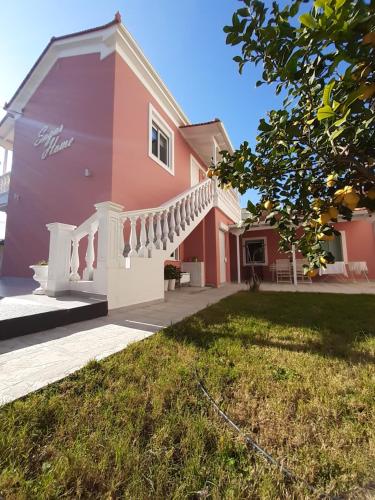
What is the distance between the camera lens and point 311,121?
48.6 inches

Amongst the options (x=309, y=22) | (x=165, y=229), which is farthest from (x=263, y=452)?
(x=165, y=229)

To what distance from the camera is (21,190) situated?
8023mm

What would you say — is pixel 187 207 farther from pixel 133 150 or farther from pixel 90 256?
pixel 90 256

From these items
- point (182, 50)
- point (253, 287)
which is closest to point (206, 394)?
point (253, 287)

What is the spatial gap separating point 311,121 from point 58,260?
4.29 metres

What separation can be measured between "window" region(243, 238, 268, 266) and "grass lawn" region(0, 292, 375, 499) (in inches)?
424

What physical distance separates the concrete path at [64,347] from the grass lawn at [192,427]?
191 mm

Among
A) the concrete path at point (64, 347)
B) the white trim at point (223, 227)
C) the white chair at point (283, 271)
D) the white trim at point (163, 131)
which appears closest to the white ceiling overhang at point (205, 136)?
the white trim at point (163, 131)

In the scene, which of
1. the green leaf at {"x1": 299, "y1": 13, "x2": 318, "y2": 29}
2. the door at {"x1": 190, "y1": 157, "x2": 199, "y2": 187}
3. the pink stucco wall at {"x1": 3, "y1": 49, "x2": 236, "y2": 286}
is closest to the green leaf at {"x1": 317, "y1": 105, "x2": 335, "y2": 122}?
the green leaf at {"x1": 299, "y1": 13, "x2": 318, "y2": 29}

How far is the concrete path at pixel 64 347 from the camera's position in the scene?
166cm

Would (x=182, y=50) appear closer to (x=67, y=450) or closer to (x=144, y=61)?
(x=144, y=61)

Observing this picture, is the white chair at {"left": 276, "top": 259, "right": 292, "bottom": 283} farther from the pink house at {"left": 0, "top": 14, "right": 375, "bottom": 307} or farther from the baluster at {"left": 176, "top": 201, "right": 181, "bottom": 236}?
the baluster at {"left": 176, "top": 201, "right": 181, "bottom": 236}

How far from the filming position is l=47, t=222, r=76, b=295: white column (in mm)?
4113

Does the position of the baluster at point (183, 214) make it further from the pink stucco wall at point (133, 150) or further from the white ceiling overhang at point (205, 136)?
the white ceiling overhang at point (205, 136)
